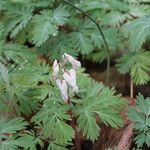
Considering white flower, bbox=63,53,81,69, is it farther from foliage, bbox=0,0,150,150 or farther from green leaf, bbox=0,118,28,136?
green leaf, bbox=0,118,28,136

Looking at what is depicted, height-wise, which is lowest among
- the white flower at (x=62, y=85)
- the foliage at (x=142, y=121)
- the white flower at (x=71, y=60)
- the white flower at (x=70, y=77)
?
the foliage at (x=142, y=121)

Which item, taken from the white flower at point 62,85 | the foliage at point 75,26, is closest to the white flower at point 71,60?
the white flower at point 62,85

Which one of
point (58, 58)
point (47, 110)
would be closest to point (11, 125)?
point (47, 110)

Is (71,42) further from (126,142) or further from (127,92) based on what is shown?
(126,142)

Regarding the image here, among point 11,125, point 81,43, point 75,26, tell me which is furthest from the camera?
point 75,26

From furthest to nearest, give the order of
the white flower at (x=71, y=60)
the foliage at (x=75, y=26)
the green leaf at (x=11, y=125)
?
the foliage at (x=75, y=26) → the white flower at (x=71, y=60) → the green leaf at (x=11, y=125)

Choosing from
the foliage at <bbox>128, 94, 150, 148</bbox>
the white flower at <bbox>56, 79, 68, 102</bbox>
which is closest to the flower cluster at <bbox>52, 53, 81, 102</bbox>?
the white flower at <bbox>56, 79, 68, 102</bbox>

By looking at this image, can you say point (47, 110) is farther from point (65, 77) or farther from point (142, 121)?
point (142, 121)

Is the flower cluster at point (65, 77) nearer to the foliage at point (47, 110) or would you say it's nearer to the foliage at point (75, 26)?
the foliage at point (47, 110)
